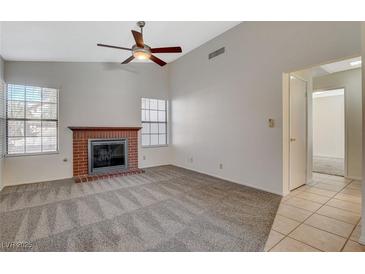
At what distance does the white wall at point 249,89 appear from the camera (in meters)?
2.61

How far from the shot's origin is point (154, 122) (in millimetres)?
5844

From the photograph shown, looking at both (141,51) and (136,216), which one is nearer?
(136,216)

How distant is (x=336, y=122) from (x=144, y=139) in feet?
25.1

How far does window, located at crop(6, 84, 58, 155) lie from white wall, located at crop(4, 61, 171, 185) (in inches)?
6.0

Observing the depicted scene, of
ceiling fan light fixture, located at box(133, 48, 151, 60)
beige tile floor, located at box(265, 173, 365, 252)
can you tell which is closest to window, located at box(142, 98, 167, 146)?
ceiling fan light fixture, located at box(133, 48, 151, 60)

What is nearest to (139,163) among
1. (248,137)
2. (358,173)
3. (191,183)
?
(191,183)

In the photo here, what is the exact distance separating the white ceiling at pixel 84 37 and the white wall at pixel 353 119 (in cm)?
311

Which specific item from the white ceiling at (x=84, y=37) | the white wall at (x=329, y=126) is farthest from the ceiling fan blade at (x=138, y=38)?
the white wall at (x=329, y=126)

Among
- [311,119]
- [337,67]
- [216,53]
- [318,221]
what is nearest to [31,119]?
[216,53]

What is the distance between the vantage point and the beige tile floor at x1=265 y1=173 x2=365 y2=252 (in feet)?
5.81

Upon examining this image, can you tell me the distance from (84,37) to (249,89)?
3413mm

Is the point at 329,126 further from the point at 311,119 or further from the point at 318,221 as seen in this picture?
the point at 318,221

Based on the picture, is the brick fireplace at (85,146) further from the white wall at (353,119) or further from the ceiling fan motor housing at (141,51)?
the white wall at (353,119)
